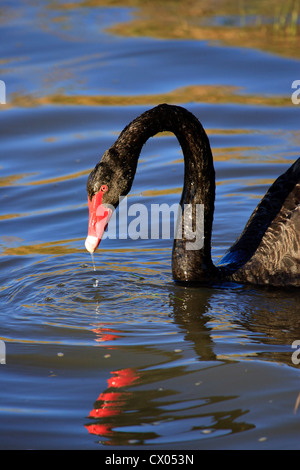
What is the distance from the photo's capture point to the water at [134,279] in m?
4.61

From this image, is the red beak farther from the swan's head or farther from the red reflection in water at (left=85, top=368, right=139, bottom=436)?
the red reflection in water at (left=85, top=368, right=139, bottom=436)

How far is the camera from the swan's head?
19.6ft

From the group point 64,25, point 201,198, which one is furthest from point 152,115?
point 64,25

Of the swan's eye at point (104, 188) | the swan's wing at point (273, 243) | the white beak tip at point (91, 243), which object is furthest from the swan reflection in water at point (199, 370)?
the swan's eye at point (104, 188)

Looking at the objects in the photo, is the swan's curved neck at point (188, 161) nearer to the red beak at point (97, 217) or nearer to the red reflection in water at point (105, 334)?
the red beak at point (97, 217)

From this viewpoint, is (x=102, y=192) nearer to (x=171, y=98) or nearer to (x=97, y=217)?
(x=97, y=217)

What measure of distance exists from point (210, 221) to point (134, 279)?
84 centimetres

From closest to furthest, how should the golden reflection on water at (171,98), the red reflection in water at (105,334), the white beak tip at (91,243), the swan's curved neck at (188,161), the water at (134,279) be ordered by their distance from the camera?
the water at (134,279) < the red reflection in water at (105,334) < the white beak tip at (91,243) < the swan's curved neck at (188,161) < the golden reflection on water at (171,98)

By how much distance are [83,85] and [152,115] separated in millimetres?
5929

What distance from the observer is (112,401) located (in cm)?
478

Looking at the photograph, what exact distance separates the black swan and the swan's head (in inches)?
4.8

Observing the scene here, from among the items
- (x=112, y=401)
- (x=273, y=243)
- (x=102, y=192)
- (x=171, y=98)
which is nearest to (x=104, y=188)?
(x=102, y=192)

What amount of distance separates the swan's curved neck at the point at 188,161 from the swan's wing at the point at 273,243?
27 cm

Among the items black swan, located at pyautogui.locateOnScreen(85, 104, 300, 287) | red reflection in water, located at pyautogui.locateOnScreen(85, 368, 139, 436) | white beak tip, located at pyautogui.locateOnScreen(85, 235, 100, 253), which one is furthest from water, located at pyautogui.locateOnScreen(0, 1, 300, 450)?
white beak tip, located at pyautogui.locateOnScreen(85, 235, 100, 253)
